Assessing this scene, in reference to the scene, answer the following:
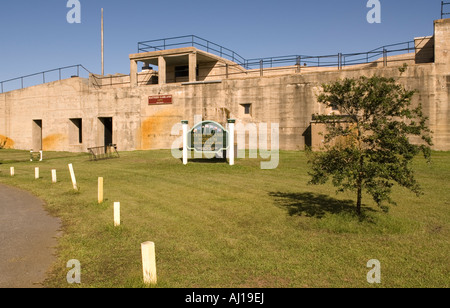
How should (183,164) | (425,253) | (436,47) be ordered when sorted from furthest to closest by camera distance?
(436,47), (183,164), (425,253)

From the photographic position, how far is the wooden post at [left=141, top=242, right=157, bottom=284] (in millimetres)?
5109

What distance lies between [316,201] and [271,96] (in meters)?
18.0

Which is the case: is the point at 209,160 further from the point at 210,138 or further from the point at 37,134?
the point at 37,134

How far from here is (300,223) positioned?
9.04 m

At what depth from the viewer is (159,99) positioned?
32281 mm

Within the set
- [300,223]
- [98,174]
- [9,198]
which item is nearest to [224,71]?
[98,174]

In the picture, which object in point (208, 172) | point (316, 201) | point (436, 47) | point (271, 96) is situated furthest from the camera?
point (271, 96)

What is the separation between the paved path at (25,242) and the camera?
6.02m

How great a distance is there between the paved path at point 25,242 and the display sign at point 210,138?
9417 mm

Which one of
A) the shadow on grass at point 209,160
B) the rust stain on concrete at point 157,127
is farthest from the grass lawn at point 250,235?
the rust stain on concrete at point 157,127

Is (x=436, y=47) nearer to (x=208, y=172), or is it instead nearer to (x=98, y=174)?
(x=208, y=172)

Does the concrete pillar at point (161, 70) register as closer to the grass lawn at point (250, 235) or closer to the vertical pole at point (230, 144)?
the vertical pole at point (230, 144)

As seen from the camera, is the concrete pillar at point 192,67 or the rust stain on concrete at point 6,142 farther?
the rust stain on concrete at point 6,142

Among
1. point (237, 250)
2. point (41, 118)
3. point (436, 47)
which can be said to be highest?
point (436, 47)
